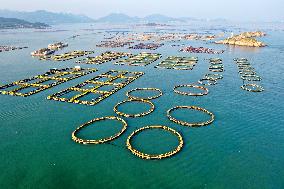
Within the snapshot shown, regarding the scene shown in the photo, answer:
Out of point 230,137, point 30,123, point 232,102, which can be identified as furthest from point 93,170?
point 232,102

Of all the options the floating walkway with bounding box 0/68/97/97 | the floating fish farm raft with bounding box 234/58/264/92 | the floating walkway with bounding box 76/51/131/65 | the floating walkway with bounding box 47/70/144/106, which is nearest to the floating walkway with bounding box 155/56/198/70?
the floating walkway with bounding box 47/70/144/106

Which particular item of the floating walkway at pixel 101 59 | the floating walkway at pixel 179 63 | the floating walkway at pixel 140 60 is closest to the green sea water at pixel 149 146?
the floating walkway at pixel 179 63

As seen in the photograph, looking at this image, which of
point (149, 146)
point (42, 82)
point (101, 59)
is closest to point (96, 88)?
point (42, 82)

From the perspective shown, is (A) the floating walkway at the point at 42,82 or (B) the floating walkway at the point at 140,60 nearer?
(A) the floating walkway at the point at 42,82

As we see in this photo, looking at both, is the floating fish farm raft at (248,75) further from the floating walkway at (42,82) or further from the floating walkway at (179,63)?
the floating walkway at (42,82)

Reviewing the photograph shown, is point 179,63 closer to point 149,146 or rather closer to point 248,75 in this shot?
point 248,75
